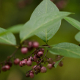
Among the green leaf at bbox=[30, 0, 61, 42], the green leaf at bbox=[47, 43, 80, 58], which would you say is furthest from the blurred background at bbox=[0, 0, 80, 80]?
the green leaf at bbox=[47, 43, 80, 58]

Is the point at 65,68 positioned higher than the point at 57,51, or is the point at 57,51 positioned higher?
the point at 57,51

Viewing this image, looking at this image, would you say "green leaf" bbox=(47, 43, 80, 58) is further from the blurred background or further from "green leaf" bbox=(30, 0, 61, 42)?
the blurred background

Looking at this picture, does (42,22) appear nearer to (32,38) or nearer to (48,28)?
(48,28)

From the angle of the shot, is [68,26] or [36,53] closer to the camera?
[36,53]

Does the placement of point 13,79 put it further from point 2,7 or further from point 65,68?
point 2,7

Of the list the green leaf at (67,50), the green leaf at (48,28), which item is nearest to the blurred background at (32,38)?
the green leaf at (48,28)

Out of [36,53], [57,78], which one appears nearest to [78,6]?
[57,78]

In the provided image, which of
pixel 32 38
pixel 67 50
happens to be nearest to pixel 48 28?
pixel 67 50
